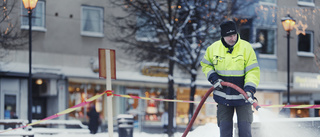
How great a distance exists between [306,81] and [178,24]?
15836 mm

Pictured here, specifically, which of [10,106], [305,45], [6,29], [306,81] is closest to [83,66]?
[10,106]

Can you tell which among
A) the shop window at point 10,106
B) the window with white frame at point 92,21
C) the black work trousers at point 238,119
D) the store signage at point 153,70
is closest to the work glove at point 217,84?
the black work trousers at point 238,119

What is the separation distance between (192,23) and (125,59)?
22.9ft

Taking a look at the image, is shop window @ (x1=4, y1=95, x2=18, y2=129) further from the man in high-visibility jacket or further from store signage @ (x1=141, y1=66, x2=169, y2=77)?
the man in high-visibility jacket

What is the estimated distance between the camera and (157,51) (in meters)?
21.1

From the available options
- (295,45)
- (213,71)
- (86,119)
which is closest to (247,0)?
(86,119)

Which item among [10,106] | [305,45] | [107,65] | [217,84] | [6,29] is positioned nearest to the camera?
[217,84]

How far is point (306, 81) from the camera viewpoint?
3366 centimetres

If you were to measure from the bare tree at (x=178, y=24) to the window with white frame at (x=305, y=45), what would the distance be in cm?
1246

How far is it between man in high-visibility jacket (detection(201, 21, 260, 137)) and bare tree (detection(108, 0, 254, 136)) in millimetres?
11753

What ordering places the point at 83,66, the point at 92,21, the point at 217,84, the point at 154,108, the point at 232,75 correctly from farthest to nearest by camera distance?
the point at 154,108 < the point at 92,21 < the point at 83,66 < the point at 232,75 < the point at 217,84

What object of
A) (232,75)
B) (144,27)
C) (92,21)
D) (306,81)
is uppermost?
(92,21)

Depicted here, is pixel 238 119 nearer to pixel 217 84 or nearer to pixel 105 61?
pixel 217 84

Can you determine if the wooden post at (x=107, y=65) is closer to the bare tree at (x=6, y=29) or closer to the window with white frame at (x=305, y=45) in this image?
the bare tree at (x=6, y=29)
